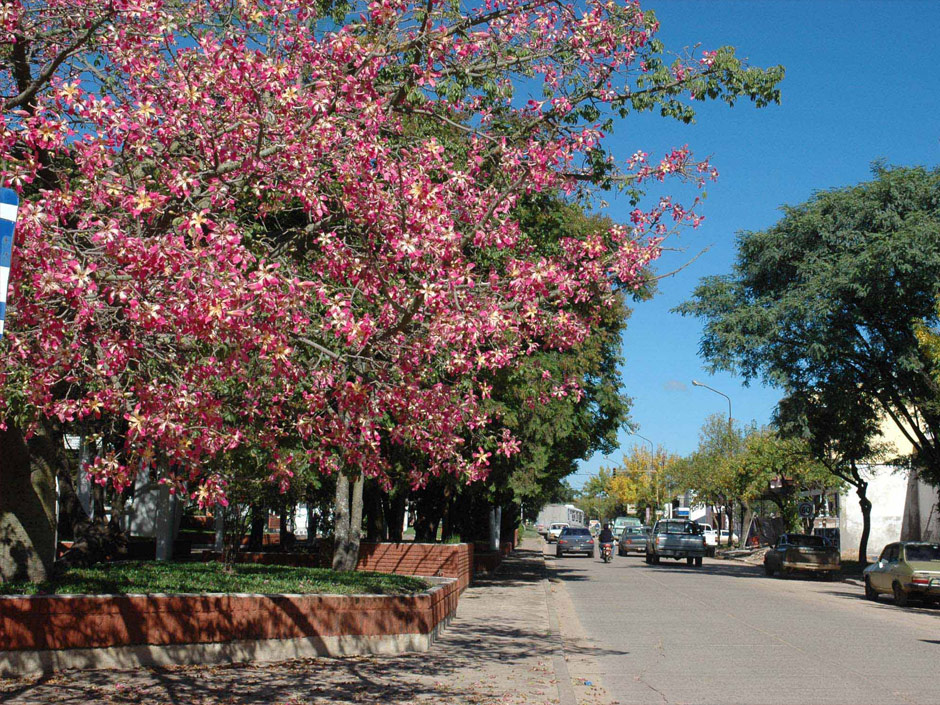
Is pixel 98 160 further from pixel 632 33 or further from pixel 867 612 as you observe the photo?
pixel 867 612

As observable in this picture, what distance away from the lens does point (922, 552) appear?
24.2 meters

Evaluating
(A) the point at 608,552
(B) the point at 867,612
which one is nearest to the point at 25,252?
(B) the point at 867,612

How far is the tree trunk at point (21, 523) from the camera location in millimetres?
11727

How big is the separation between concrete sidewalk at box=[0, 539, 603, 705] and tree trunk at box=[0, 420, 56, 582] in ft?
8.10

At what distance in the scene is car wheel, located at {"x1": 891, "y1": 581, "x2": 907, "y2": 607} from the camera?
22953 millimetres

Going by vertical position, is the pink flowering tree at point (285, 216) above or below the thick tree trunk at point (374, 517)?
above

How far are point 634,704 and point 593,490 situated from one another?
459ft

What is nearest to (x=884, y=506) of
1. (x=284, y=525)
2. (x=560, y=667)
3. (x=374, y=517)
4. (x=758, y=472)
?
(x=758, y=472)

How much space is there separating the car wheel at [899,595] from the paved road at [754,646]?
47cm

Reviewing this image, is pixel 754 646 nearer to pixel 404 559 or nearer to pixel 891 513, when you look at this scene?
pixel 404 559

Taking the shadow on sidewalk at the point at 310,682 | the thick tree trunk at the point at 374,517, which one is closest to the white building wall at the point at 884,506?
the thick tree trunk at the point at 374,517

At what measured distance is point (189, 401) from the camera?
7598 mm

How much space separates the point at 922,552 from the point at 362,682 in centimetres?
1829

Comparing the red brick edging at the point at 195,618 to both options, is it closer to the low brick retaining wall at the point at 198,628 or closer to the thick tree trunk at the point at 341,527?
the low brick retaining wall at the point at 198,628
